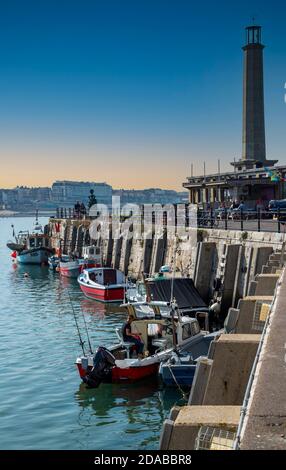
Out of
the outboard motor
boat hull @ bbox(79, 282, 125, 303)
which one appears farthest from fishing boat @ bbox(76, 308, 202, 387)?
boat hull @ bbox(79, 282, 125, 303)

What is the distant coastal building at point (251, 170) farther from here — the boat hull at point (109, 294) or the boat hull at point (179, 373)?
the boat hull at point (179, 373)

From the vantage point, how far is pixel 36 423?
1667 cm

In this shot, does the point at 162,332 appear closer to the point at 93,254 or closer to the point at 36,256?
the point at 93,254

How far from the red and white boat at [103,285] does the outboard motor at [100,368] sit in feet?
57.7

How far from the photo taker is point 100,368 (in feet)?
63.8

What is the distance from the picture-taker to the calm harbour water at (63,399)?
15.6 m

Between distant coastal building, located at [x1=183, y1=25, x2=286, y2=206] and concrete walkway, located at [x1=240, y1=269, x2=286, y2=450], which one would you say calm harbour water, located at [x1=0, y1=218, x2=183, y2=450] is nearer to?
concrete walkway, located at [x1=240, y1=269, x2=286, y2=450]

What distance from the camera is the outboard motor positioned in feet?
63.5

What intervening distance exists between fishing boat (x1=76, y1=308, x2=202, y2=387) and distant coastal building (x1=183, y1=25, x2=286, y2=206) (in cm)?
2349

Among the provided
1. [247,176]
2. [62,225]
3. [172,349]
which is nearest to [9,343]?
[172,349]

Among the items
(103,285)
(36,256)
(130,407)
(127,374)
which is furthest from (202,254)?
(36,256)

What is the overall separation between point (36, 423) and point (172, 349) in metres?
5.78

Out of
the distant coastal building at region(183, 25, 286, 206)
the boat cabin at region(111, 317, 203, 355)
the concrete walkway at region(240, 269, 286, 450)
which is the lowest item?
the boat cabin at region(111, 317, 203, 355)
